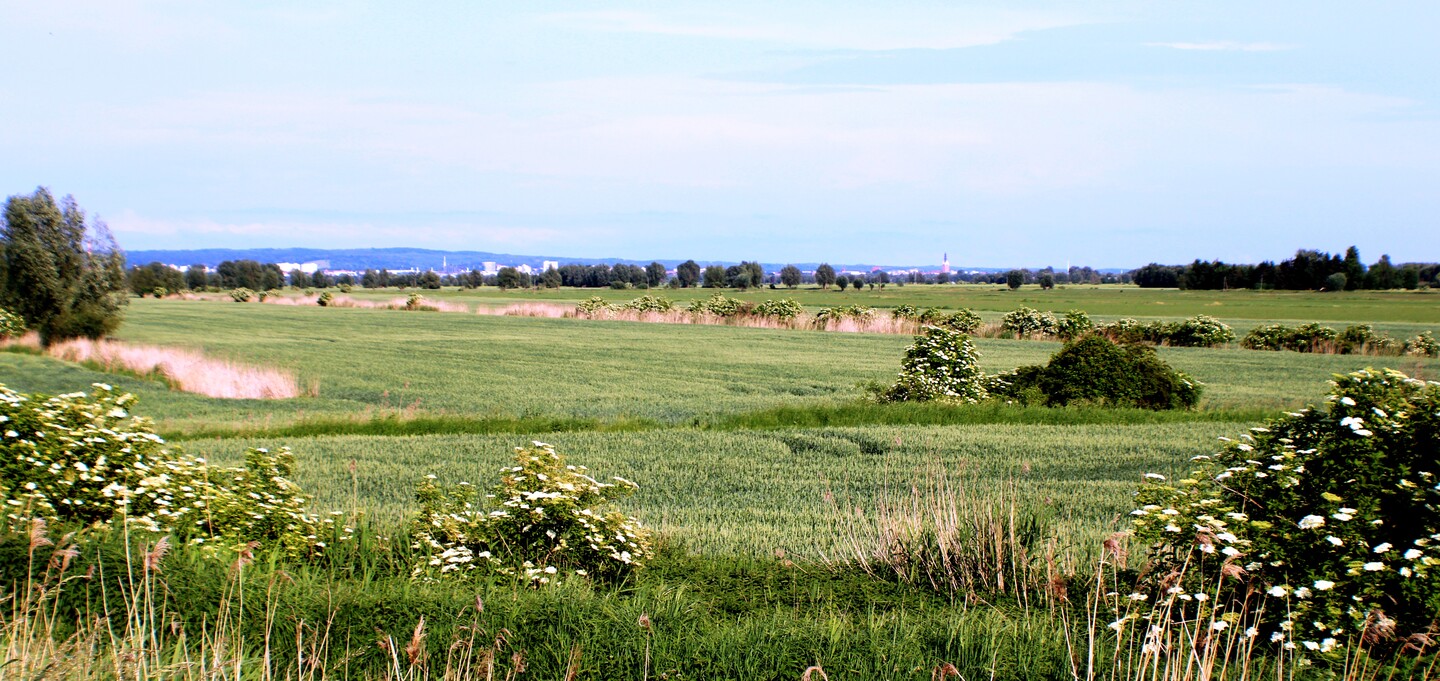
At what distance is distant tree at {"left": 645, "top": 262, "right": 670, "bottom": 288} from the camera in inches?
6594

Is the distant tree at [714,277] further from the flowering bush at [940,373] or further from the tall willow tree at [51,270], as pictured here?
the flowering bush at [940,373]

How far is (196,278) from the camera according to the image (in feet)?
431

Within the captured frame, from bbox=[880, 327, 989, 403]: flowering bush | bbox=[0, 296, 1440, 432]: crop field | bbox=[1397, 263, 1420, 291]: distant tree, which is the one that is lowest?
bbox=[0, 296, 1440, 432]: crop field

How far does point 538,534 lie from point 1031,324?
145ft

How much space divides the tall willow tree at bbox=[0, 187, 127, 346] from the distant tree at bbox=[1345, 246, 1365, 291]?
395ft

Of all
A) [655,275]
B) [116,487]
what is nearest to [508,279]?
[655,275]

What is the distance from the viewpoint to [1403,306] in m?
81.8

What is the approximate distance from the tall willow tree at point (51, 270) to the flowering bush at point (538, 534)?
36824 millimetres

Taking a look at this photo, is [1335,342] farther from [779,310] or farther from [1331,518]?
[1331,518]

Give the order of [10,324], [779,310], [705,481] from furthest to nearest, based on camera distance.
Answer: [779,310] < [10,324] < [705,481]

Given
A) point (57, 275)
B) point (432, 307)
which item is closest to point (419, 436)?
point (57, 275)

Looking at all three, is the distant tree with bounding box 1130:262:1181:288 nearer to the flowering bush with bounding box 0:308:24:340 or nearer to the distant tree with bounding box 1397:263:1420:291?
the distant tree with bounding box 1397:263:1420:291

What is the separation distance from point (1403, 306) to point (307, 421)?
91.3 meters

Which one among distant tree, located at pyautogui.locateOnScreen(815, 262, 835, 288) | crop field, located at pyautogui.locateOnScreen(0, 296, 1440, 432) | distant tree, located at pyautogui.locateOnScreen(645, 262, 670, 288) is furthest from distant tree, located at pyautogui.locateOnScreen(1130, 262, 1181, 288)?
crop field, located at pyautogui.locateOnScreen(0, 296, 1440, 432)
